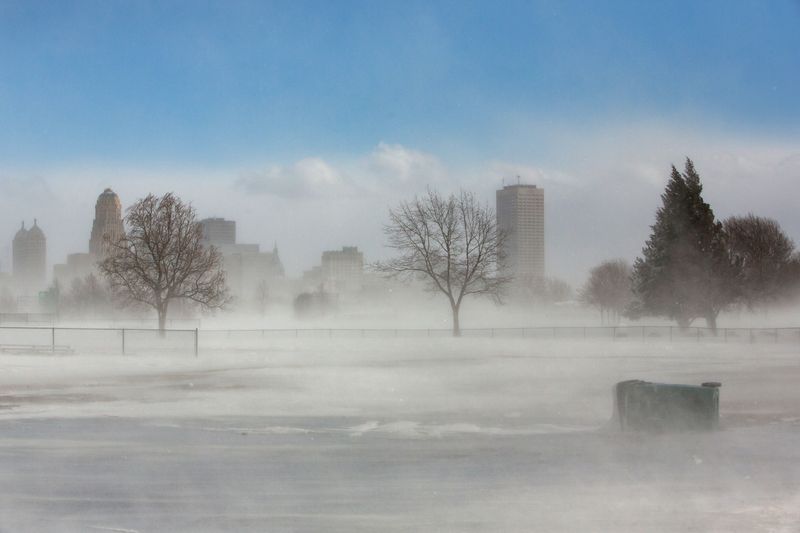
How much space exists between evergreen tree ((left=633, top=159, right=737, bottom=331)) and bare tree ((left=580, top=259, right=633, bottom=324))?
35.5m

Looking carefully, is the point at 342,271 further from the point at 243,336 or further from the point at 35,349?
the point at 35,349

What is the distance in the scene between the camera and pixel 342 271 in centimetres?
12256

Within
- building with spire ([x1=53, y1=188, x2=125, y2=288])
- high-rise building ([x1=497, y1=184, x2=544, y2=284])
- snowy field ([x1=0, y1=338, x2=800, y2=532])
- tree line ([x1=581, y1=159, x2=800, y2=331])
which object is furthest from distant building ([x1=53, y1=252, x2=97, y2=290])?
snowy field ([x1=0, y1=338, x2=800, y2=532])

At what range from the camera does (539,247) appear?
82.2 meters

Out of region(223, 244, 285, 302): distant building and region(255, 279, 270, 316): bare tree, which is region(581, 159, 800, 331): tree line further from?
region(223, 244, 285, 302): distant building

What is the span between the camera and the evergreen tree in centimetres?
6038

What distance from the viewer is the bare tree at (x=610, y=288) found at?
101m

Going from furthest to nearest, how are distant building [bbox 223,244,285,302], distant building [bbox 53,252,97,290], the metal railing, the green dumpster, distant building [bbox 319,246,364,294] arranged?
distant building [bbox 223,244,285,302] < distant building [bbox 53,252,97,290] < distant building [bbox 319,246,364,294] < the metal railing < the green dumpster

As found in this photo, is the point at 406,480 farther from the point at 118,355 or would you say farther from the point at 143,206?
the point at 143,206

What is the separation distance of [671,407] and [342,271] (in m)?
109

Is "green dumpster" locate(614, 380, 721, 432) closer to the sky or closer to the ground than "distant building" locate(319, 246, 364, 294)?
closer to the ground

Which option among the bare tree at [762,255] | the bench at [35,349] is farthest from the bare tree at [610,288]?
the bench at [35,349]

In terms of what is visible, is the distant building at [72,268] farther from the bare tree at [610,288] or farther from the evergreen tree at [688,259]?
the evergreen tree at [688,259]

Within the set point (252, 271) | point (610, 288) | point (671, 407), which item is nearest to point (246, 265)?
point (252, 271)
